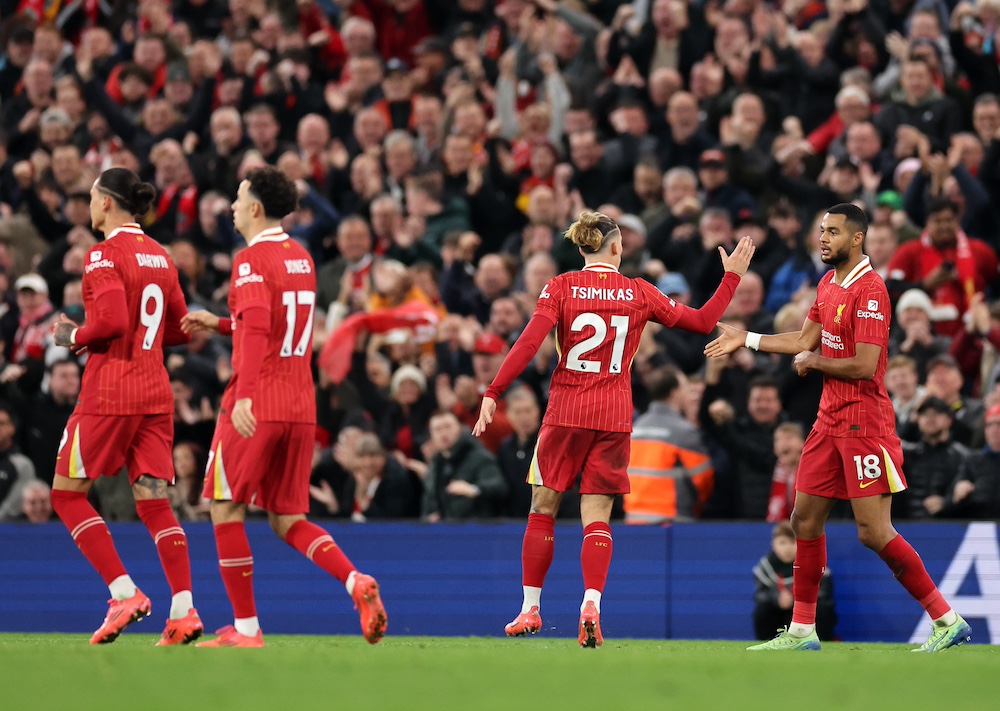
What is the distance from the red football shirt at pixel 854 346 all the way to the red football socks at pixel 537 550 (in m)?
1.73

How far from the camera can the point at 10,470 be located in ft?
46.4

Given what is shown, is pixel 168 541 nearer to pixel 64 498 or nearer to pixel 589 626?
pixel 64 498

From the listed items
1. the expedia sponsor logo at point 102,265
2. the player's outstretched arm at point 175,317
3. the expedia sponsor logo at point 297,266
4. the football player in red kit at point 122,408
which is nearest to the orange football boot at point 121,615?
the football player in red kit at point 122,408

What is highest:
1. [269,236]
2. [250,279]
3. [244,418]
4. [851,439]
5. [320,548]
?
[269,236]

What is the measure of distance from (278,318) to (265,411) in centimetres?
52

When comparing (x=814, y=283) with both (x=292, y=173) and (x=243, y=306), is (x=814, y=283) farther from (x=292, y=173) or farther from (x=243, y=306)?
(x=243, y=306)

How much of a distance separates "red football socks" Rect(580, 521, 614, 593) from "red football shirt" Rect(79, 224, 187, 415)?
2607 millimetres

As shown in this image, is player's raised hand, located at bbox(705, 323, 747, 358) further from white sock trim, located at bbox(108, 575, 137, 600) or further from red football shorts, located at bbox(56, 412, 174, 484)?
white sock trim, located at bbox(108, 575, 137, 600)

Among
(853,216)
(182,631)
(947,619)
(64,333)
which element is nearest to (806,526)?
(947,619)

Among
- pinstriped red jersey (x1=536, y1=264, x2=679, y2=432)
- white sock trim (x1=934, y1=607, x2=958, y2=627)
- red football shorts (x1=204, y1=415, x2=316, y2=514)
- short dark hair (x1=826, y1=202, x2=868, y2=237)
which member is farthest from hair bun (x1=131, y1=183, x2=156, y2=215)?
white sock trim (x1=934, y1=607, x2=958, y2=627)

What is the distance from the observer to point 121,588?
9219 millimetres

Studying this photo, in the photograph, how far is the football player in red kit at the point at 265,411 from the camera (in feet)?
28.1

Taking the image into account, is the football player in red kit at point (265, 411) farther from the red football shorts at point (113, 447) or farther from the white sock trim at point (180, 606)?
the red football shorts at point (113, 447)

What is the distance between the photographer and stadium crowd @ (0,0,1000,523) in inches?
519
